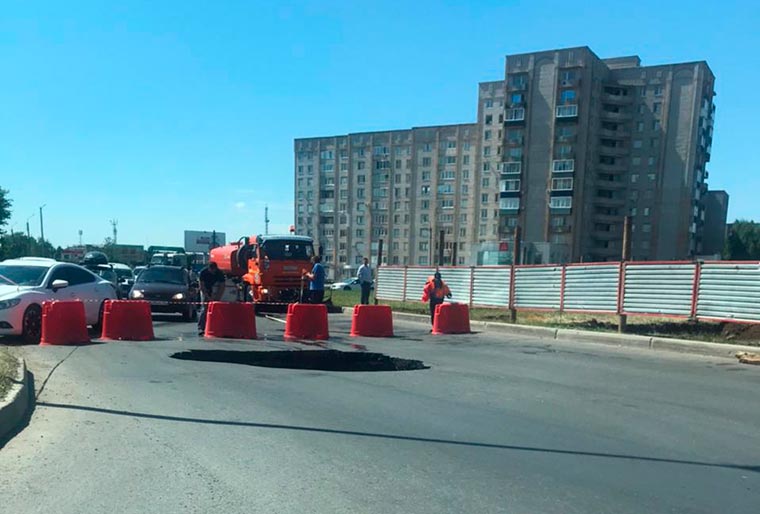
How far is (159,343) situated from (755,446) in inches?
393

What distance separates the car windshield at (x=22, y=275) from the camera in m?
11.6

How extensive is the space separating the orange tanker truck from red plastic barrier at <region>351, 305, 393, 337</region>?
20.7 ft

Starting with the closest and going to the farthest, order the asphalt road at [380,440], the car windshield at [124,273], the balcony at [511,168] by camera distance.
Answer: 1. the asphalt road at [380,440]
2. the car windshield at [124,273]
3. the balcony at [511,168]

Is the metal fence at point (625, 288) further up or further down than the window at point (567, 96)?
further down

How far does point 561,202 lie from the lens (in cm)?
8225

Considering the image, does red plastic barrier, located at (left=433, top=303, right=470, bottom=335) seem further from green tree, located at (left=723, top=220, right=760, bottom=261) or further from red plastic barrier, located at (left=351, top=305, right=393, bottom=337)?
green tree, located at (left=723, top=220, right=760, bottom=261)

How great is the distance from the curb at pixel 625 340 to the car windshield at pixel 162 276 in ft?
29.1

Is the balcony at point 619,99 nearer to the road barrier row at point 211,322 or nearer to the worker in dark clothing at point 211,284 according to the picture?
the road barrier row at point 211,322

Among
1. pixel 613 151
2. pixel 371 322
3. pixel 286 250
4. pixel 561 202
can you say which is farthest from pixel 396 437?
pixel 613 151

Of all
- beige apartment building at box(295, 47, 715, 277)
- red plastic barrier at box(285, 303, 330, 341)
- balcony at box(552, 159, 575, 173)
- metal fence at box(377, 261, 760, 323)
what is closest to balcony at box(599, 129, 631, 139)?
beige apartment building at box(295, 47, 715, 277)

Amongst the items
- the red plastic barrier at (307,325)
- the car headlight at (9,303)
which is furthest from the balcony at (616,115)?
the car headlight at (9,303)

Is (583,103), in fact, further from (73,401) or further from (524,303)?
(73,401)

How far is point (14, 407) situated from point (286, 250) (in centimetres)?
1586

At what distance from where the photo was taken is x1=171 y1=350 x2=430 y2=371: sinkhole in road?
380 inches
